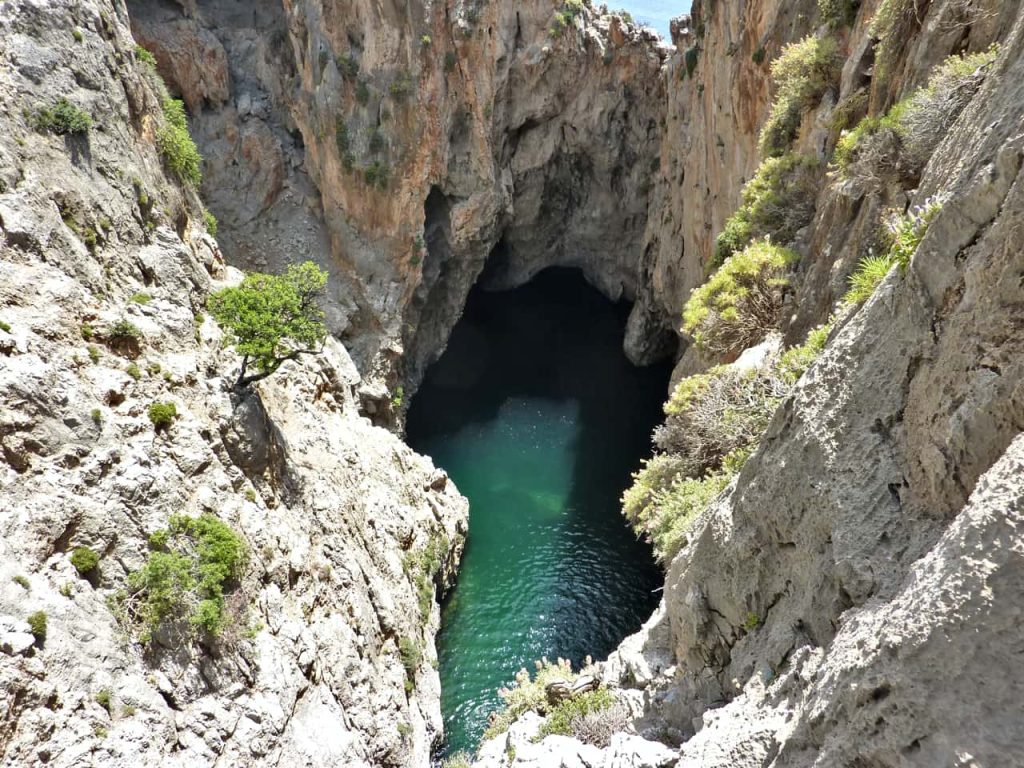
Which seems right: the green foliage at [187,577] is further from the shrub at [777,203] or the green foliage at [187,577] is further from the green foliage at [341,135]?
the green foliage at [341,135]

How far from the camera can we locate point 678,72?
29797mm

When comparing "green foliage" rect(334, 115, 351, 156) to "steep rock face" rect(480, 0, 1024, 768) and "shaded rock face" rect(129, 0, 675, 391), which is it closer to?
"shaded rock face" rect(129, 0, 675, 391)

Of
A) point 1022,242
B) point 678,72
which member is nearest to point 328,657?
point 1022,242

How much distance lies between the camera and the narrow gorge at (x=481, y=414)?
5375 mm

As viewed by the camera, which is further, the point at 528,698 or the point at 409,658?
the point at 409,658

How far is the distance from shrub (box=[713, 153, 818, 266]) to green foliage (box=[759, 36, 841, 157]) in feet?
2.48

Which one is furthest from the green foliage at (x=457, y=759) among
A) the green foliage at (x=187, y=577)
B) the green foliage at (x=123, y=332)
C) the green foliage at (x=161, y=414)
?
the green foliage at (x=123, y=332)

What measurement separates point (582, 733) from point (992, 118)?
1088cm

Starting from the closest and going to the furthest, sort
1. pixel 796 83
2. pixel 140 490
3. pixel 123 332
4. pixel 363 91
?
pixel 140 490 < pixel 123 332 < pixel 796 83 < pixel 363 91

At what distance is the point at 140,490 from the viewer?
42.1 feet

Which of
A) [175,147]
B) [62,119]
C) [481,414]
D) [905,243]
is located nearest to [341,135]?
[175,147]

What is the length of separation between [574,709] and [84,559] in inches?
402

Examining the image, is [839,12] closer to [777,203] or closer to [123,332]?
[777,203]

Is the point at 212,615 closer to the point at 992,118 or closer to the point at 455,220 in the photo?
the point at 992,118
